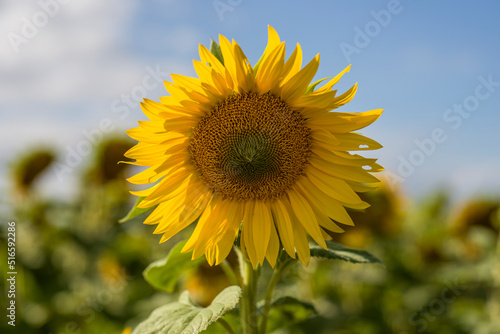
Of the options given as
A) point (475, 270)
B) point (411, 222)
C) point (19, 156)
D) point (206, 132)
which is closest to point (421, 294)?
point (475, 270)

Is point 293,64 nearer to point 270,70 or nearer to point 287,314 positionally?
point 270,70

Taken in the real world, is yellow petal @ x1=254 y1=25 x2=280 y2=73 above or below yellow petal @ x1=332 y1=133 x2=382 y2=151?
above

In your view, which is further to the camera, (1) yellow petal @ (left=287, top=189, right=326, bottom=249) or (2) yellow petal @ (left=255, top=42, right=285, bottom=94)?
(1) yellow petal @ (left=287, top=189, right=326, bottom=249)

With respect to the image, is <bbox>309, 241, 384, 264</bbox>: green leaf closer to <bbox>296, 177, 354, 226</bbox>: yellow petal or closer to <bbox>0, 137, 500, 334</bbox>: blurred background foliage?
<bbox>296, 177, 354, 226</bbox>: yellow petal

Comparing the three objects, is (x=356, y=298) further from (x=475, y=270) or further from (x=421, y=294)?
(x=475, y=270)

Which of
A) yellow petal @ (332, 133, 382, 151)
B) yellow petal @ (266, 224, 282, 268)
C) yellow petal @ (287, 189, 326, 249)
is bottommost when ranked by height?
yellow petal @ (266, 224, 282, 268)

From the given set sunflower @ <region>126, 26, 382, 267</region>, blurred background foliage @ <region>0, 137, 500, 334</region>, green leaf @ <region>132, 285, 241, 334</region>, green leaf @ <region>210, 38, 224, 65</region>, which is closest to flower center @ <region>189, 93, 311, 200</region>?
sunflower @ <region>126, 26, 382, 267</region>
